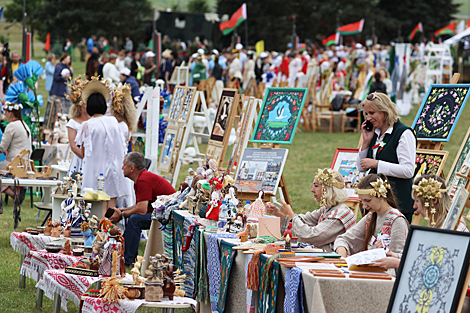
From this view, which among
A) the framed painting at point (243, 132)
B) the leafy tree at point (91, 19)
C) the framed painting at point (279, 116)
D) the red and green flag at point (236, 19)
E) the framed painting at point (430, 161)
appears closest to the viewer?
the framed painting at point (430, 161)

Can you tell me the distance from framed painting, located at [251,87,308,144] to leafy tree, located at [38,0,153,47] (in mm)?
32868

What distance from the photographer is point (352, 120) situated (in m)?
16.9

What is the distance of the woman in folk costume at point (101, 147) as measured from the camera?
6137 millimetres

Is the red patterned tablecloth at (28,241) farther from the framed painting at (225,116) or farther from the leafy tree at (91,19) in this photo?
the leafy tree at (91,19)

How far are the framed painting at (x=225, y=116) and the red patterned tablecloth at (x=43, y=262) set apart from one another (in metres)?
3.13

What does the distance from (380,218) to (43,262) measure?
2.37m

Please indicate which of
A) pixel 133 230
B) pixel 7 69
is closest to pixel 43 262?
pixel 133 230

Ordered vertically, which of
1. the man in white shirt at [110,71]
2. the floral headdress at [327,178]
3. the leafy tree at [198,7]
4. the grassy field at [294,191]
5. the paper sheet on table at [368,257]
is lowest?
the grassy field at [294,191]

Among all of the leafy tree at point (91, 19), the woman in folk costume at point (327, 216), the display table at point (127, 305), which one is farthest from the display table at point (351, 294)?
the leafy tree at point (91, 19)

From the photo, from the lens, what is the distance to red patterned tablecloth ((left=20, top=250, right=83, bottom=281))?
4590mm

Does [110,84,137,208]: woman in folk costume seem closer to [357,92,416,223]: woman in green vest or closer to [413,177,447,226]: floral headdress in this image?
[357,92,416,223]: woman in green vest

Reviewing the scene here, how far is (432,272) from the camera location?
8.97 ft

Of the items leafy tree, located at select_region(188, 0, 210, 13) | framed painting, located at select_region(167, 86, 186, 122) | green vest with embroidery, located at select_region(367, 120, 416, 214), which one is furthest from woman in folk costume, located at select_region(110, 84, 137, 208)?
leafy tree, located at select_region(188, 0, 210, 13)

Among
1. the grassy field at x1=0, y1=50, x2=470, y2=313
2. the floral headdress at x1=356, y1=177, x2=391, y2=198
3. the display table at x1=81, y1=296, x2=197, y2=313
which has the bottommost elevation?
the grassy field at x1=0, y1=50, x2=470, y2=313
